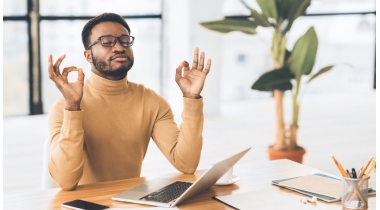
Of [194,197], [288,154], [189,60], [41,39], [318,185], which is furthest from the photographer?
[189,60]

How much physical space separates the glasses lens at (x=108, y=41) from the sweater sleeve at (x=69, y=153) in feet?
1.04

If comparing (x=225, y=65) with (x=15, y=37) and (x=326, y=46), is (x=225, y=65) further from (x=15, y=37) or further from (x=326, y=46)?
(x=15, y=37)

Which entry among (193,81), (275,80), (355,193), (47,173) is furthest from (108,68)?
(275,80)

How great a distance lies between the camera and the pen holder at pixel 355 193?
5.46 feet

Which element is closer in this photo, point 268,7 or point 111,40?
point 111,40

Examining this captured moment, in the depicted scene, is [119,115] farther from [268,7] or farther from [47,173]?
[268,7]

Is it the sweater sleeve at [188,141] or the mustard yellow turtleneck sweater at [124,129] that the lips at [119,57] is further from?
the sweater sleeve at [188,141]

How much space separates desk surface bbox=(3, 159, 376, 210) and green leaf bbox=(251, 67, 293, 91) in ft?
5.11

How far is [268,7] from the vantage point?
3701mm

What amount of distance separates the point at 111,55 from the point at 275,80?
71.6 inches

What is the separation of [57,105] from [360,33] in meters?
6.76

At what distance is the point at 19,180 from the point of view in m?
4.08

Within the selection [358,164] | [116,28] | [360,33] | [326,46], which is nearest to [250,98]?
[326,46]

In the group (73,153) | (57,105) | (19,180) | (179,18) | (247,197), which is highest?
(179,18)
